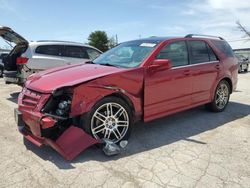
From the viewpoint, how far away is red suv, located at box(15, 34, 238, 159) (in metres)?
3.83

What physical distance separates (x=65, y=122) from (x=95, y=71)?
0.96 meters

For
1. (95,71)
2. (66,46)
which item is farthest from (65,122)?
(66,46)

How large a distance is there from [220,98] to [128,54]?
101 inches

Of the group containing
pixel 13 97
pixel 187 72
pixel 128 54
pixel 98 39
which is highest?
pixel 98 39

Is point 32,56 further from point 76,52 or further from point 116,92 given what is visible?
point 116,92

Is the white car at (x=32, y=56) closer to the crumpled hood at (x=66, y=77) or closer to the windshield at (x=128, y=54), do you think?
the windshield at (x=128, y=54)

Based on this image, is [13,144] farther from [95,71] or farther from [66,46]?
[66,46]

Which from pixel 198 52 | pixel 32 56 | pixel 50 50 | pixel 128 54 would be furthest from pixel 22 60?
pixel 198 52

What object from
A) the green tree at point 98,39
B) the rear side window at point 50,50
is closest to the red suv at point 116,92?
the rear side window at point 50,50

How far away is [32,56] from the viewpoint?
26.5 ft

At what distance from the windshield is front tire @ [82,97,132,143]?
2.64 ft

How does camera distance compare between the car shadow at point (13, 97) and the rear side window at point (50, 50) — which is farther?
the rear side window at point (50, 50)

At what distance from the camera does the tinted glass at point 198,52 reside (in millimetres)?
5555

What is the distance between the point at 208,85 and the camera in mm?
5852
